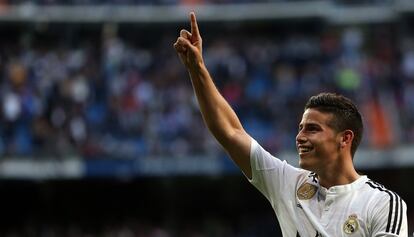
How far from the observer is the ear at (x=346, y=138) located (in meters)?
4.57

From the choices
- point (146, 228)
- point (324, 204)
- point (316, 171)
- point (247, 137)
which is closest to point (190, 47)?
point (247, 137)

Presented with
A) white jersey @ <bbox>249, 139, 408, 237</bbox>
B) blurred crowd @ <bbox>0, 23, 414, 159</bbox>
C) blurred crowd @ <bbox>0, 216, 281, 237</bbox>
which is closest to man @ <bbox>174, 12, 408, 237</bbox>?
white jersey @ <bbox>249, 139, 408, 237</bbox>

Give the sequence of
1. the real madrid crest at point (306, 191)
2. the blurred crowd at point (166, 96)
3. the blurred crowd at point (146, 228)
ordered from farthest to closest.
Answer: the blurred crowd at point (146, 228) < the blurred crowd at point (166, 96) < the real madrid crest at point (306, 191)

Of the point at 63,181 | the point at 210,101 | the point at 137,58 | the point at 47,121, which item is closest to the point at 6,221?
the point at 63,181

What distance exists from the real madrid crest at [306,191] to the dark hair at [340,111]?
12.0 inches

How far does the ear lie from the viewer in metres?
4.57

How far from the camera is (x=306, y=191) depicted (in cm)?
461

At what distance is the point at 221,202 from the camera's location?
20719 mm

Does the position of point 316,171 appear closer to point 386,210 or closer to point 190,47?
point 386,210

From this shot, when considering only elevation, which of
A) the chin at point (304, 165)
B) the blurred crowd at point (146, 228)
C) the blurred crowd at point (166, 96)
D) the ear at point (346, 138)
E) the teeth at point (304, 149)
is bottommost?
the blurred crowd at point (146, 228)

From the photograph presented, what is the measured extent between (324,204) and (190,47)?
981 millimetres

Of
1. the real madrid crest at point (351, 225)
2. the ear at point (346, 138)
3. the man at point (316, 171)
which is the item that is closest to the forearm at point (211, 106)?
the man at point (316, 171)

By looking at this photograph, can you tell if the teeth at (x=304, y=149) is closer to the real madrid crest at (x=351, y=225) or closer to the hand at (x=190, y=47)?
the real madrid crest at (x=351, y=225)

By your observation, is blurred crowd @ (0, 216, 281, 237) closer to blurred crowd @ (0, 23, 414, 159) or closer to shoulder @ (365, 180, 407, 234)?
blurred crowd @ (0, 23, 414, 159)
